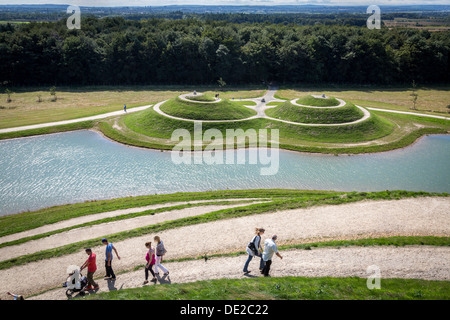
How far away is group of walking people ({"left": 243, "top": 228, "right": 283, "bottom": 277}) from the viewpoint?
1819cm

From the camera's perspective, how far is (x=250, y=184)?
39.0m

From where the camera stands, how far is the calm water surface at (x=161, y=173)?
3719 centimetres

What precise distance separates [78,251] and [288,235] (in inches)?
602

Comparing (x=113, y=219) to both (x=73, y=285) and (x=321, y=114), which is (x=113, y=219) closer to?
(x=73, y=285)

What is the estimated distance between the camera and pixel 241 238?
24531 millimetres

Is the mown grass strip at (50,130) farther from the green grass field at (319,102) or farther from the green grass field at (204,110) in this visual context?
the green grass field at (319,102)

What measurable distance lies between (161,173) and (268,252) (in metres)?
25.7

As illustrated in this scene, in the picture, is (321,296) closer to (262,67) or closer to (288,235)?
(288,235)

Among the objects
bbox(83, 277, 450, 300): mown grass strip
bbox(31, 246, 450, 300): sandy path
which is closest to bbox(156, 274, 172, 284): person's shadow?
bbox(31, 246, 450, 300): sandy path

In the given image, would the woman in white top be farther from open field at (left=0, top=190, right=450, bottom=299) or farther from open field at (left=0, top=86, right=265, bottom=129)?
open field at (left=0, top=86, right=265, bottom=129)

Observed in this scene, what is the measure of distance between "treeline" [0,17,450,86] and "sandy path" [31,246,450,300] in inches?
3372

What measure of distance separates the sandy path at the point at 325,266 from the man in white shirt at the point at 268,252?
0.73 meters
